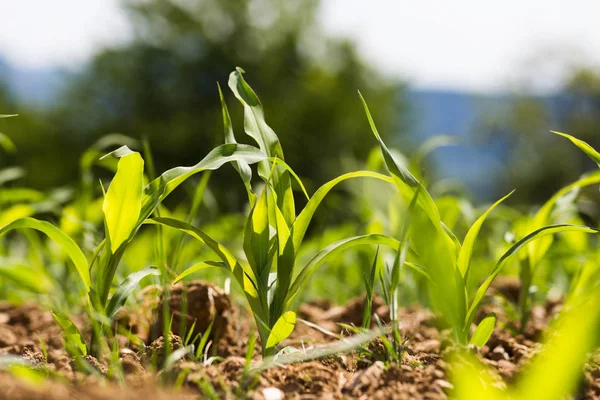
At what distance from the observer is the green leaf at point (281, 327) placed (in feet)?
3.74

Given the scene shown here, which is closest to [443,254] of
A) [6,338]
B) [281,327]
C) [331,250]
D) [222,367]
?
[331,250]

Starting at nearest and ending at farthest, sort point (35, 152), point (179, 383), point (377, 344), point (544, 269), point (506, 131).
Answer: point (179, 383), point (377, 344), point (544, 269), point (35, 152), point (506, 131)

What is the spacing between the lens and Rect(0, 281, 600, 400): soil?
0.90 metres

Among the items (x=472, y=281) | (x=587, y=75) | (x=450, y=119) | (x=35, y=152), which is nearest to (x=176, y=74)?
(x=35, y=152)

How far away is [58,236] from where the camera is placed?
3.97ft

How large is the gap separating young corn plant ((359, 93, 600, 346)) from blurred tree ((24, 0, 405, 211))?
15.4 m

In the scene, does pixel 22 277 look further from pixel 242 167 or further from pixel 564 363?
pixel 564 363

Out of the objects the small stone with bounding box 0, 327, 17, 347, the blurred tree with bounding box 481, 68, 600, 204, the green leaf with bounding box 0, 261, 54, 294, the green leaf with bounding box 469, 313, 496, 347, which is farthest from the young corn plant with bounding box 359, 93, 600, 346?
the blurred tree with bounding box 481, 68, 600, 204

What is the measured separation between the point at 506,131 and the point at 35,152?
20.1m

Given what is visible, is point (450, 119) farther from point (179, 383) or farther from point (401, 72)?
point (179, 383)

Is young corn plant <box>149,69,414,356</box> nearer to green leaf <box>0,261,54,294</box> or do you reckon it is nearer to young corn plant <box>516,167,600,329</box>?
young corn plant <box>516,167,600,329</box>

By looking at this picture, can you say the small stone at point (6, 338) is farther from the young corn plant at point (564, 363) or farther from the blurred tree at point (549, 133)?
the blurred tree at point (549, 133)

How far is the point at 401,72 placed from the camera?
63.6 ft

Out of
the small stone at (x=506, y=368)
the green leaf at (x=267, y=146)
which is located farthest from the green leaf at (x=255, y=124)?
the small stone at (x=506, y=368)
